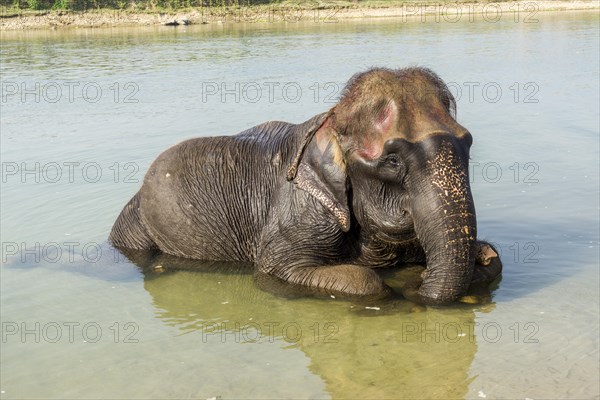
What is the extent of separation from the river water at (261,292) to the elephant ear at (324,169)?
89 centimetres

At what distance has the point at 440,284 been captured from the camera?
22.2ft

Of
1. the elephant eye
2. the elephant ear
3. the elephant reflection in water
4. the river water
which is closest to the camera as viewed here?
the elephant reflection in water

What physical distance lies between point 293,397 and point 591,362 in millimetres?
2214

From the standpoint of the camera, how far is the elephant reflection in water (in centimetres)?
625

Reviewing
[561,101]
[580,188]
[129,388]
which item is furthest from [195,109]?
[129,388]

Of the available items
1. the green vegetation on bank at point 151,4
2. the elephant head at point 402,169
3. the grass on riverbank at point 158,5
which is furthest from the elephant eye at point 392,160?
the green vegetation on bank at point 151,4

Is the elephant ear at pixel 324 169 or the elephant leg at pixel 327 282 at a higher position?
the elephant ear at pixel 324 169

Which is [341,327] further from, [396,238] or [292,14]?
[292,14]

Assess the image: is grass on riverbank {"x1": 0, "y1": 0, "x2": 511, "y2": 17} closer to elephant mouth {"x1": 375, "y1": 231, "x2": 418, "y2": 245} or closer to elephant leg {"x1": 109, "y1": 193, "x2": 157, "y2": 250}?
elephant leg {"x1": 109, "y1": 193, "x2": 157, "y2": 250}

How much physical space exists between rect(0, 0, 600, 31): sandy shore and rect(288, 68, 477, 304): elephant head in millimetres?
40486

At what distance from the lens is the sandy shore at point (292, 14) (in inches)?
1902

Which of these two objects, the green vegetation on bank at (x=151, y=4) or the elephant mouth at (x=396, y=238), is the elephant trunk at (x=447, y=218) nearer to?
the elephant mouth at (x=396, y=238)

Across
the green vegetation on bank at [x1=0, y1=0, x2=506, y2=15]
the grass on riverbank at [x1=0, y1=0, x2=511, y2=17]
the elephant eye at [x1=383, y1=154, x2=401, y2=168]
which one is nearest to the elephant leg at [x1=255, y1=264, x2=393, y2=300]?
the elephant eye at [x1=383, y1=154, x2=401, y2=168]

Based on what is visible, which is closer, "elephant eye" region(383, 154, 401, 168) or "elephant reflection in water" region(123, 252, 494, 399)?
"elephant reflection in water" region(123, 252, 494, 399)
